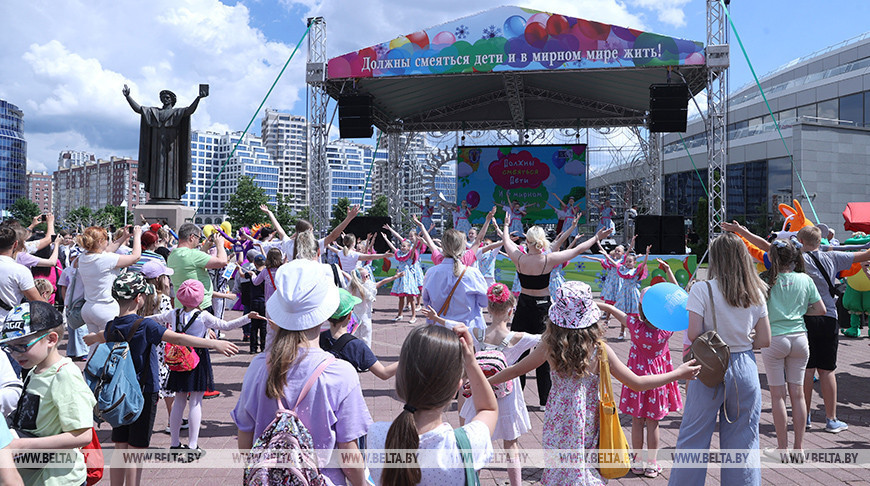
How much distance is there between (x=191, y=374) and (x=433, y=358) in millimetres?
3346

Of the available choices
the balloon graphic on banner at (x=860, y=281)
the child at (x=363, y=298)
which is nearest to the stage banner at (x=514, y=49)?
the balloon graphic on banner at (x=860, y=281)

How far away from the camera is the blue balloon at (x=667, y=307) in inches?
143

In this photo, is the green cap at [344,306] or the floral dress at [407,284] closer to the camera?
the green cap at [344,306]

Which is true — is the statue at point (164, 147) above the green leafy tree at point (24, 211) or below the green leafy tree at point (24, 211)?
below

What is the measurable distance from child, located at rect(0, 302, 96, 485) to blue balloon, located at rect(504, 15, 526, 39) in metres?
14.7

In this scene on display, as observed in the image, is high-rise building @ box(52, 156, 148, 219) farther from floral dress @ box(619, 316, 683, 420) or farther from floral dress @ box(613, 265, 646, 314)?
floral dress @ box(619, 316, 683, 420)

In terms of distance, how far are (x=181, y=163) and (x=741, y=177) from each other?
37477 mm

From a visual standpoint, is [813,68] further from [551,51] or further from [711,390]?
[711,390]

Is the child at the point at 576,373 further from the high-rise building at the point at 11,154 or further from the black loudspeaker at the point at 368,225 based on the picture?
the high-rise building at the point at 11,154

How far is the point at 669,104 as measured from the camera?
15766 millimetres

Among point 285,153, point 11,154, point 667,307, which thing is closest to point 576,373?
point 667,307

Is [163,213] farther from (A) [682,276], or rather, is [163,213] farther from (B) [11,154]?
(B) [11,154]

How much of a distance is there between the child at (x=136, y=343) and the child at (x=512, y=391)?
1.73m

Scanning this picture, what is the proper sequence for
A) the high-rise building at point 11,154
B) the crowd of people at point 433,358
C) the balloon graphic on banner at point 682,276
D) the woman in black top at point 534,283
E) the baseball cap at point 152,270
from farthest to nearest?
the high-rise building at point 11,154 < the balloon graphic on banner at point 682,276 < the woman in black top at point 534,283 < the baseball cap at point 152,270 < the crowd of people at point 433,358
